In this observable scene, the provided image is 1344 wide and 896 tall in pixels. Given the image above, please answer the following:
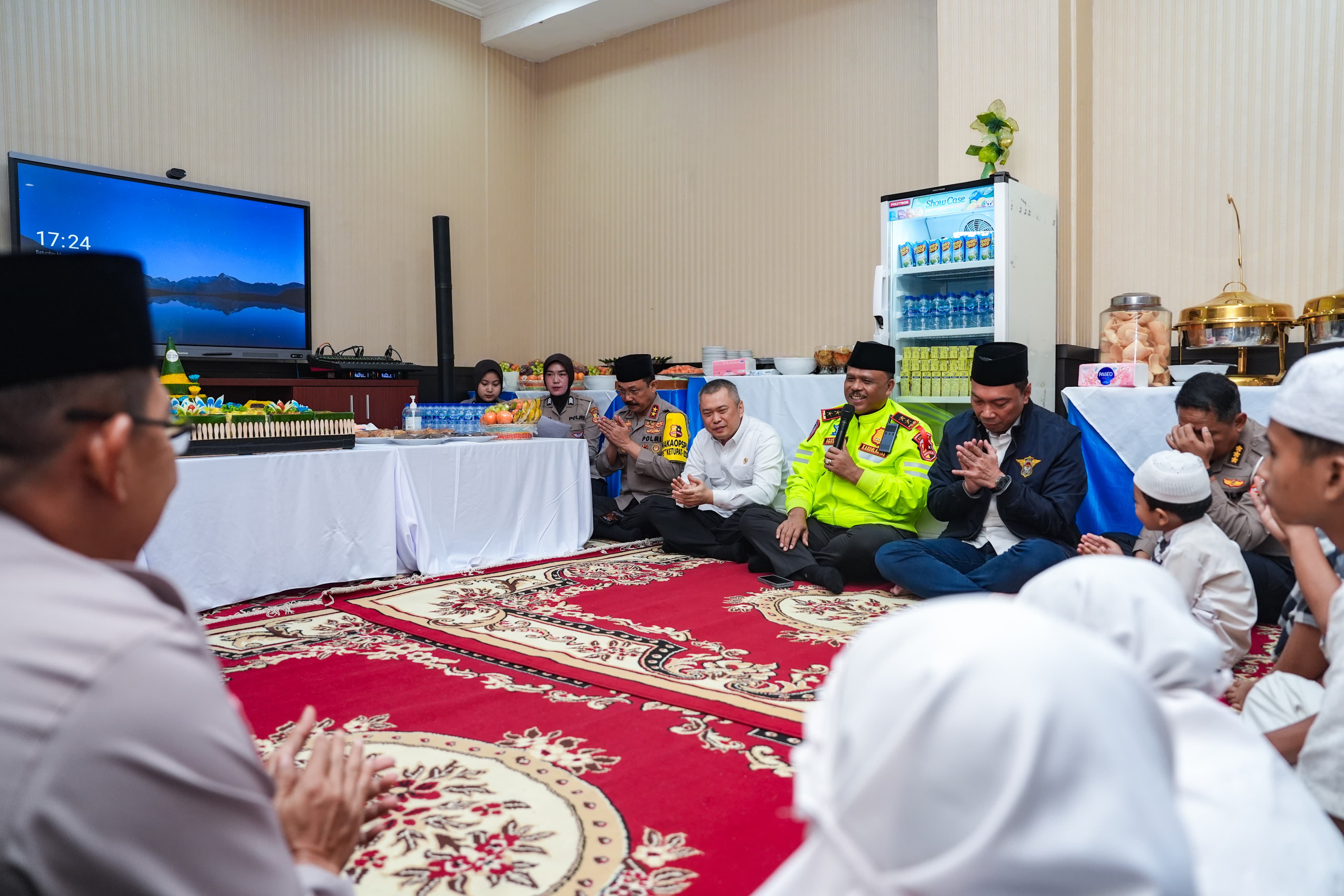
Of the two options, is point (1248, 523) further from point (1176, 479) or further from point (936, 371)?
point (936, 371)

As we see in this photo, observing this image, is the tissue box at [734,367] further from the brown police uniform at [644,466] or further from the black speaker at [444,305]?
the black speaker at [444,305]

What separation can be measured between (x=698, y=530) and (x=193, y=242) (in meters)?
3.73

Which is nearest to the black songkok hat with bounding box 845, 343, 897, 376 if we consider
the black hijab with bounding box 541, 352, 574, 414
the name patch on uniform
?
the name patch on uniform

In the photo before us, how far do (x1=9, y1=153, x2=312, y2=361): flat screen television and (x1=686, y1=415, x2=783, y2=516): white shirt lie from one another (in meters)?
3.07

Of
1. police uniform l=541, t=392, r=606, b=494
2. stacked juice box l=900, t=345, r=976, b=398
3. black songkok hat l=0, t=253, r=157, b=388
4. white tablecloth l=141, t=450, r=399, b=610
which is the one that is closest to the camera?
black songkok hat l=0, t=253, r=157, b=388

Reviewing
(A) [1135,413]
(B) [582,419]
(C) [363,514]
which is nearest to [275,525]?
(C) [363,514]

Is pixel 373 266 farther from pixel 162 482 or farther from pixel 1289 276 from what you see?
pixel 162 482

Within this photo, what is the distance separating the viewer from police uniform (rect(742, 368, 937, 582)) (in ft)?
13.1

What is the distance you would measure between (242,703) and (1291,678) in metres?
2.40

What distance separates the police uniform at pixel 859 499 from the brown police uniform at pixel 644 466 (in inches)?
33.1

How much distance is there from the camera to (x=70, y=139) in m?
5.38

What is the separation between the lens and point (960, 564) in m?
3.62

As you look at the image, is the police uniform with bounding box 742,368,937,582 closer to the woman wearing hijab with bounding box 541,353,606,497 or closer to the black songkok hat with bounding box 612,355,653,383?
the black songkok hat with bounding box 612,355,653,383

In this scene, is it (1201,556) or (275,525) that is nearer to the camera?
(1201,556)
